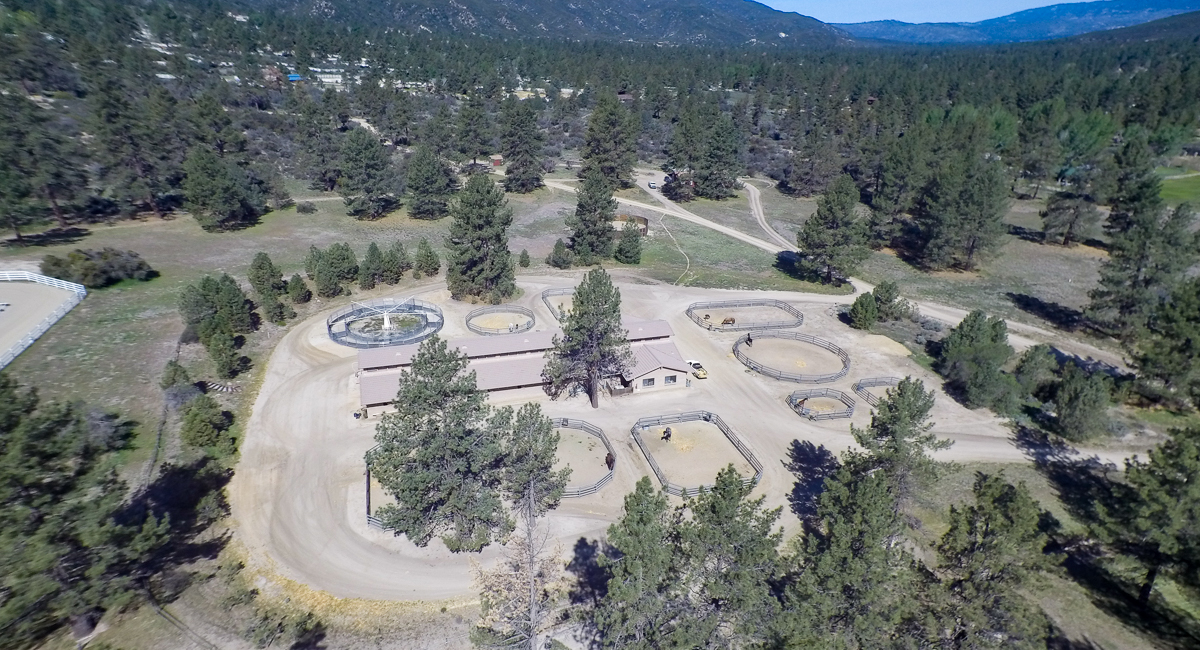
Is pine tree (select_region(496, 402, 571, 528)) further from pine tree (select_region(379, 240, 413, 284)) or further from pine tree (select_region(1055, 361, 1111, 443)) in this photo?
pine tree (select_region(379, 240, 413, 284))

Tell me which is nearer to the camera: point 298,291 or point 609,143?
point 298,291

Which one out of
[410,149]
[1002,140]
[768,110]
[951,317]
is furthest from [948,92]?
[410,149]

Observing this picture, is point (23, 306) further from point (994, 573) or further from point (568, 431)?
point (994, 573)

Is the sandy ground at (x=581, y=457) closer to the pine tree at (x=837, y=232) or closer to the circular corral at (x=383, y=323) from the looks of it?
the circular corral at (x=383, y=323)

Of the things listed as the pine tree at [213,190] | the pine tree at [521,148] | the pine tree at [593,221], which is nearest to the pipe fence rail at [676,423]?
the pine tree at [593,221]

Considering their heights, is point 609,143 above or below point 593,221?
above

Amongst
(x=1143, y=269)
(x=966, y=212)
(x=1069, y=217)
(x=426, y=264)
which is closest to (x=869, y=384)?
(x=1143, y=269)

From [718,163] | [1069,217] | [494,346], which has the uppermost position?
[718,163]

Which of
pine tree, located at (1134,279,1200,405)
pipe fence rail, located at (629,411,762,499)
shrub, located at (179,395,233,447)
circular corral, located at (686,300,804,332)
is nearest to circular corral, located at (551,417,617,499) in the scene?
pipe fence rail, located at (629,411,762,499)
